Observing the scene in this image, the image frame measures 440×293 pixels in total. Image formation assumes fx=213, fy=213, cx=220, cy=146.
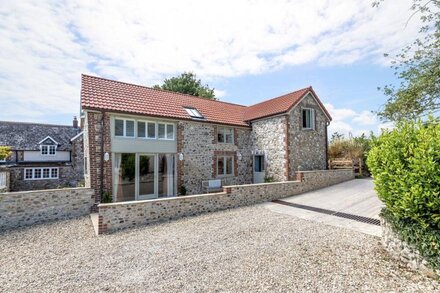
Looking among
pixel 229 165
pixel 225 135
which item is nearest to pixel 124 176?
pixel 229 165

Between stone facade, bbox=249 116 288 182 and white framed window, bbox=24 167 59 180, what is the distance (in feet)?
81.5

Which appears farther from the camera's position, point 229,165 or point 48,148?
point 48,148

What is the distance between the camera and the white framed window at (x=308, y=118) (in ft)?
54.5

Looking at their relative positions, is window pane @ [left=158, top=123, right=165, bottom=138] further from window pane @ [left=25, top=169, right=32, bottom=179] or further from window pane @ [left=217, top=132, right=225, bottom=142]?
window pane @ [left=25, top=169, right=32, bottom=179]

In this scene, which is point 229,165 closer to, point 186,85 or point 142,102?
point 142,102

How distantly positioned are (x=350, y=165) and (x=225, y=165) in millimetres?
10630

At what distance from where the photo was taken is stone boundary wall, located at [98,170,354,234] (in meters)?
8.05

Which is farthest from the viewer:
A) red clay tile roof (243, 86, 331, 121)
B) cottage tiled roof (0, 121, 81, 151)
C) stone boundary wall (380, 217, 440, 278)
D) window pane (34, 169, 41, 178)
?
cottage tiled roof (0, 121, 81, 151)

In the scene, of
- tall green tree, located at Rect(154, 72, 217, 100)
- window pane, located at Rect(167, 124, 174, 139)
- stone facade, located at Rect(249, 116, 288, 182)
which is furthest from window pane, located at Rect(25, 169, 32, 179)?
stone facade, located at Rect(249, 116, 288, 182)

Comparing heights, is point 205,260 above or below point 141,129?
below

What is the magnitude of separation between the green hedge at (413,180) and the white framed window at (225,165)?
1100 cm

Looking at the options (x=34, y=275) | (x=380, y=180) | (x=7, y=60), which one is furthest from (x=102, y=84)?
(x=380, y=180)

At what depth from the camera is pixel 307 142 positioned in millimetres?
16344

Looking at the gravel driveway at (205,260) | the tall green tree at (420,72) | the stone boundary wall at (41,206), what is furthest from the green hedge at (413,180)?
the stone boundary wall at (41,206)
